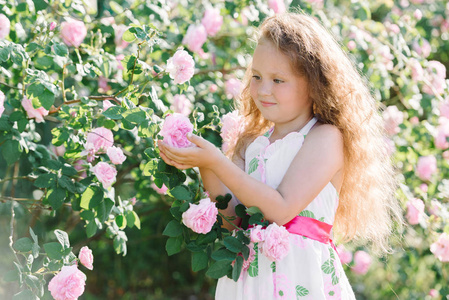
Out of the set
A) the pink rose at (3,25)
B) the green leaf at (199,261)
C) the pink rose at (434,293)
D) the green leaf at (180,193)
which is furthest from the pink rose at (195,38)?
the pink rose at (434,293)

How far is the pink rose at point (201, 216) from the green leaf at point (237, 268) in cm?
12

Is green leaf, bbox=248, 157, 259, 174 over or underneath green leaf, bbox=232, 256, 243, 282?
over

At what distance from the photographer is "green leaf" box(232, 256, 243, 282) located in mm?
1672

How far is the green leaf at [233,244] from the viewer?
1664 millimetres

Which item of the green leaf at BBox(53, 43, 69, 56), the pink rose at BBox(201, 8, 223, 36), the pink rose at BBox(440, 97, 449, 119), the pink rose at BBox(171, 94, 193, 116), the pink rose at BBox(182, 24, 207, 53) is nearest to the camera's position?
the green leaf at BBox(53, 43, 69, 56)

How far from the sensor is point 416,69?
297 centimetres

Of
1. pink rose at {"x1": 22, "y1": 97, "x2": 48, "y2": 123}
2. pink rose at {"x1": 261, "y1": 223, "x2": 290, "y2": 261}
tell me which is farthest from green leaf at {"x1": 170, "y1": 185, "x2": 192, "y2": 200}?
pink rose at {"x1": 22, "y1": 97, "x2": 48, "y2": 123}

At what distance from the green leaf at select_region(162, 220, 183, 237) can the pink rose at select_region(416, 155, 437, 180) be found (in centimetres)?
169

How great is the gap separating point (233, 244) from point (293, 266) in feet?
0.70

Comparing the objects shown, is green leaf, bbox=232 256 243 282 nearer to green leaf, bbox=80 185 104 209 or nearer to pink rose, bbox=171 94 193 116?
green leaf, bbox=80 185 104 209

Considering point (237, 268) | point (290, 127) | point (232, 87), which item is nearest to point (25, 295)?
point (237, 268)

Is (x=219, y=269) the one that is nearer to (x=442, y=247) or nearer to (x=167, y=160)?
(x=167, y=160)

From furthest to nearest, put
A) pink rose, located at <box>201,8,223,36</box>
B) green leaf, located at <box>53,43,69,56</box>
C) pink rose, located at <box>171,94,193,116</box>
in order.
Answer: pink rose, located at <box>201,8,223,36</box>, pink rose, located at <box>171,94,193,116</box>, green leaf, located at <box>53,43,69,56</box>

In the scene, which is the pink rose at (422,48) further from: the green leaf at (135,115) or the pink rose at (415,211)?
the green leaf at (135,115)
